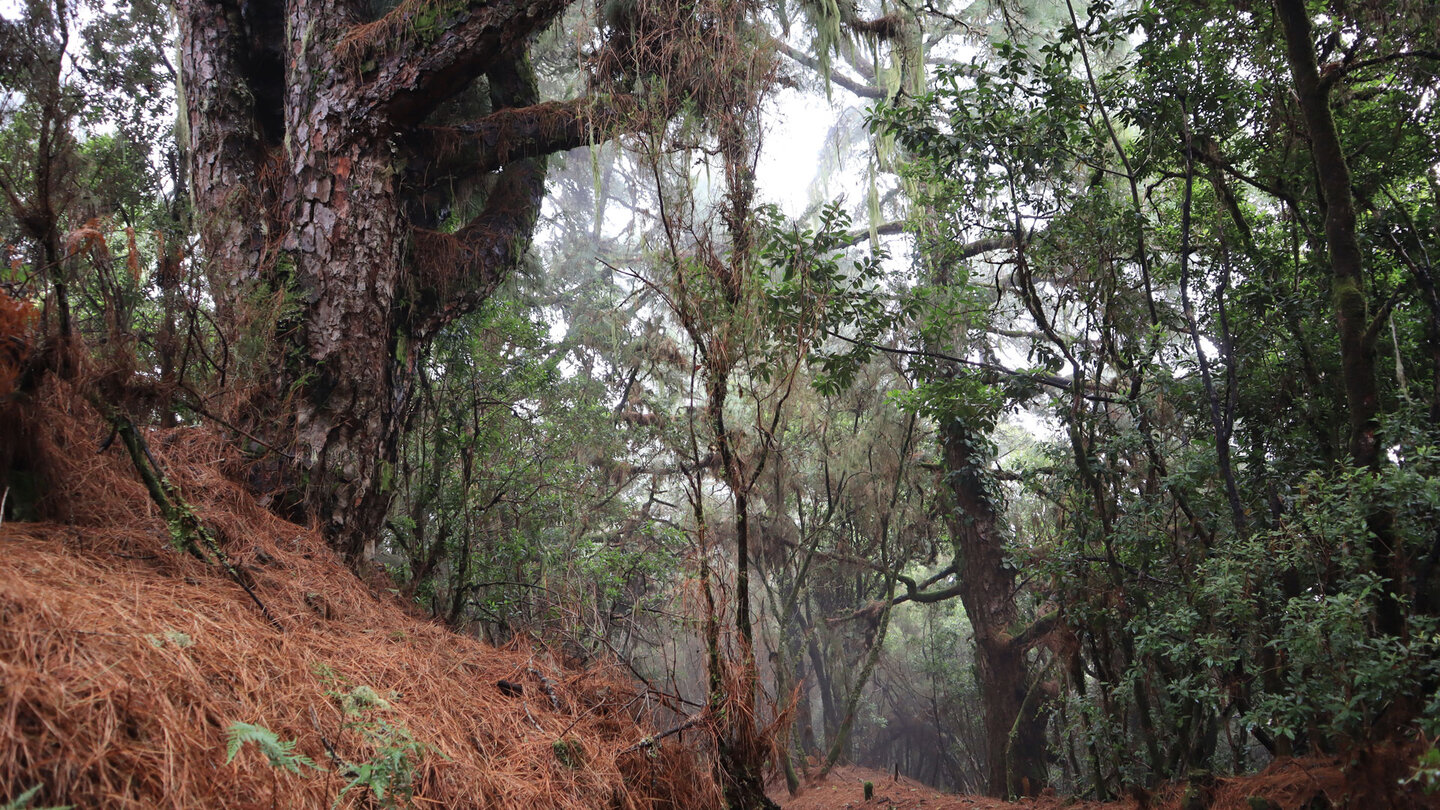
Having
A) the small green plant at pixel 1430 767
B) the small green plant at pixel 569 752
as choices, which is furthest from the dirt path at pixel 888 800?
the small green plant at pixel 569 752

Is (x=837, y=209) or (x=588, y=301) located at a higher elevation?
(x=588, y=301)

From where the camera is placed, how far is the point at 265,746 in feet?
6.39

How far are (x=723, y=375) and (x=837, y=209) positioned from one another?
1.79m

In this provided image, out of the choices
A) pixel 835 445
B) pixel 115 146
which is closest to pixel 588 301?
pixel 835 445

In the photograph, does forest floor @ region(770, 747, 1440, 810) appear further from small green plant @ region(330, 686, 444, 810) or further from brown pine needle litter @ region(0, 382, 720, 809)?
small green plant @ region(330, 686, 444, 810)

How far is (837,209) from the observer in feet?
16.5

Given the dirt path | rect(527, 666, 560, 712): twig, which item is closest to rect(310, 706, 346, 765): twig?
rect(527, 666, 560, 712): twig

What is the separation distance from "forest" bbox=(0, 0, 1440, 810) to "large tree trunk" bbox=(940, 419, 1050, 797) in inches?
27.7

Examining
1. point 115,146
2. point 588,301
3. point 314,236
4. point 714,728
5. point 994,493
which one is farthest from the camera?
point 588,301

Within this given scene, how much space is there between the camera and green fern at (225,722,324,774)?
184 cm

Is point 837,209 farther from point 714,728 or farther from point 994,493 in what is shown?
point 994,493

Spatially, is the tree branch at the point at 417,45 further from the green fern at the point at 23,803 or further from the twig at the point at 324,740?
the green fern at the point at 23,803

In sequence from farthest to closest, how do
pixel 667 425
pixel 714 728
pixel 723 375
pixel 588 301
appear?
pixel 588 301
pixel 667 425
pixel 723 375
pixel 714 728

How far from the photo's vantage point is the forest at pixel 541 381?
256 cm
